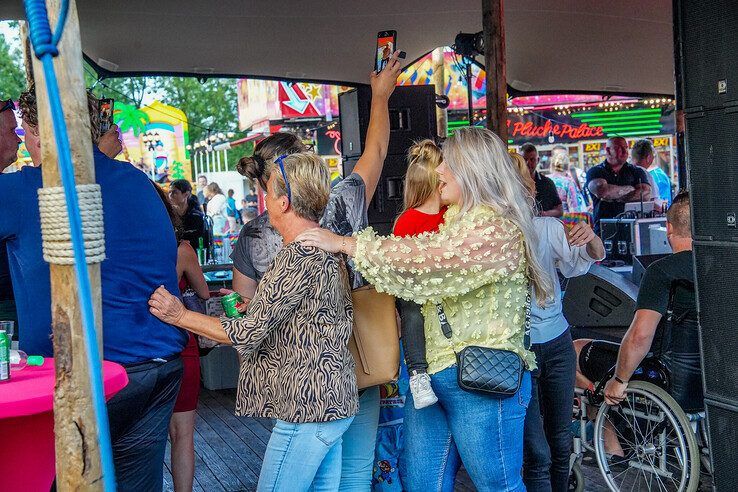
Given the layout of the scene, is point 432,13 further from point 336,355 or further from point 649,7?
point 336,355

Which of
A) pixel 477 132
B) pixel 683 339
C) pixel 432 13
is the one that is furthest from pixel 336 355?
pixel 432 13

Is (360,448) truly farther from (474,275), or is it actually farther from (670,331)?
(670,331)

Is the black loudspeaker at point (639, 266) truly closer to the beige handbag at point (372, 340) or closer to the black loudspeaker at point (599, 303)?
the black loudspeaker at point (599, 303)

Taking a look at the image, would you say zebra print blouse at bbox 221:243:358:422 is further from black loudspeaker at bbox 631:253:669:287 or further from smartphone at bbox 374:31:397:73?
black loudspeaker at bbox 631:253:669:287

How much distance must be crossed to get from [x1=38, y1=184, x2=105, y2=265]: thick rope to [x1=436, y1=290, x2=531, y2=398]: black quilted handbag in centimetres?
120

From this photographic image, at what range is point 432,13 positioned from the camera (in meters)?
6.94

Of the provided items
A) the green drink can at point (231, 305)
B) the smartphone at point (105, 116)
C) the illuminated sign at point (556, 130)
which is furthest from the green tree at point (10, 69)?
the green drink can at point (231, 305)

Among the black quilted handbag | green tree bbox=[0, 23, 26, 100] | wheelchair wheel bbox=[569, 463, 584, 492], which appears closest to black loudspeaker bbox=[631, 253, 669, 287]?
wheelchair wheel bbox=[569, 463, 584, 492]

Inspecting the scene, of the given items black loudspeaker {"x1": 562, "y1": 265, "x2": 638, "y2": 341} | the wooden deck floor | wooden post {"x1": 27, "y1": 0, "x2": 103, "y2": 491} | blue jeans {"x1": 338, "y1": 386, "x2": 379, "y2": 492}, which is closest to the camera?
wooden post {"x1": 27, "y1": 0, "x2": 103, "y2": 491}

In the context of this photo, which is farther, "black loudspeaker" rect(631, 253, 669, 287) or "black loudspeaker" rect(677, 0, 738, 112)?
"black loudspeaker" rect(631, 253, 669, 287)

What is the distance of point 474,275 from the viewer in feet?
7.78

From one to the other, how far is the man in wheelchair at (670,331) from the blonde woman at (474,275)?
1177 millimetres

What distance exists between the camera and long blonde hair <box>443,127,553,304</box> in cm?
243

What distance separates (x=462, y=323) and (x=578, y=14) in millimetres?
5199
